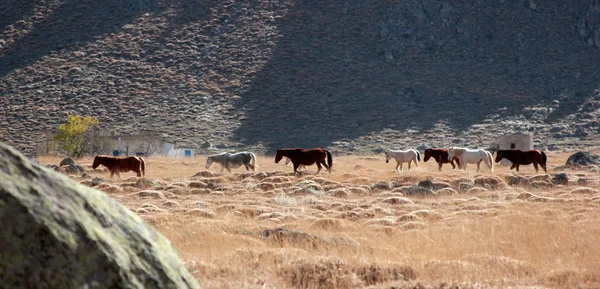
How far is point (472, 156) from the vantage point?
39.8 meters

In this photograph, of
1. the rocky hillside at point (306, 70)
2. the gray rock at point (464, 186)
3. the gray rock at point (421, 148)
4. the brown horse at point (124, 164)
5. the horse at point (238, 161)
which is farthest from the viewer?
the rocky hillside at point (306, 70)

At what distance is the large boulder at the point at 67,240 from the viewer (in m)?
3.58

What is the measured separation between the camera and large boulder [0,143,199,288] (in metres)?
3.58

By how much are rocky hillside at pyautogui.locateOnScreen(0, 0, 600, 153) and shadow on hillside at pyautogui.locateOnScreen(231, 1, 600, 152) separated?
0.22 meters

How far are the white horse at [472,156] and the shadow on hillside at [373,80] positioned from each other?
1407 inches

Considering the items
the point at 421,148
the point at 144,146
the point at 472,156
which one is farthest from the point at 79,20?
the point at 472,156

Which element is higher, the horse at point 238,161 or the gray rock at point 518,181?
the gray rock at point 518,181

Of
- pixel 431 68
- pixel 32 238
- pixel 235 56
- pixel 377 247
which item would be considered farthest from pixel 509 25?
pixel 32 238

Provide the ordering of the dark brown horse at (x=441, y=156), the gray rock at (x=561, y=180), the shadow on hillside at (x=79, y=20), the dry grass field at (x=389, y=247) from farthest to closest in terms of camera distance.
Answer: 1. the shadow on hillside at (x=79, y=20)
2. the dark brown horse at (x=441, y=156)
3. the gray rock at (x=561, y=180)
4. the dry grass field at (x=389, y=247)

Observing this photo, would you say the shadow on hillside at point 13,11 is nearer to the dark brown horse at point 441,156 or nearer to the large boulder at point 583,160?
the dark brown horse at point 441,156

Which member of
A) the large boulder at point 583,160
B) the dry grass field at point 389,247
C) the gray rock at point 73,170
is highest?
the dry grass field at point 389,247

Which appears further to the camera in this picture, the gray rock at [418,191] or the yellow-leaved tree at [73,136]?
the yellow-leaved tree at [73,136]

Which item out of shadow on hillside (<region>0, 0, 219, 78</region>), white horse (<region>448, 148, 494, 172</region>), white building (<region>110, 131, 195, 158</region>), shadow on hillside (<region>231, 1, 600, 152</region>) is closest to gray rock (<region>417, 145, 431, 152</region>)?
shadow on hillside (<region>231, 1, 600, 152</region>)

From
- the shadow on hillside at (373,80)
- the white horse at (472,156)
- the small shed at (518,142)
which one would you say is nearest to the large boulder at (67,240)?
the white horse at (472,156)
